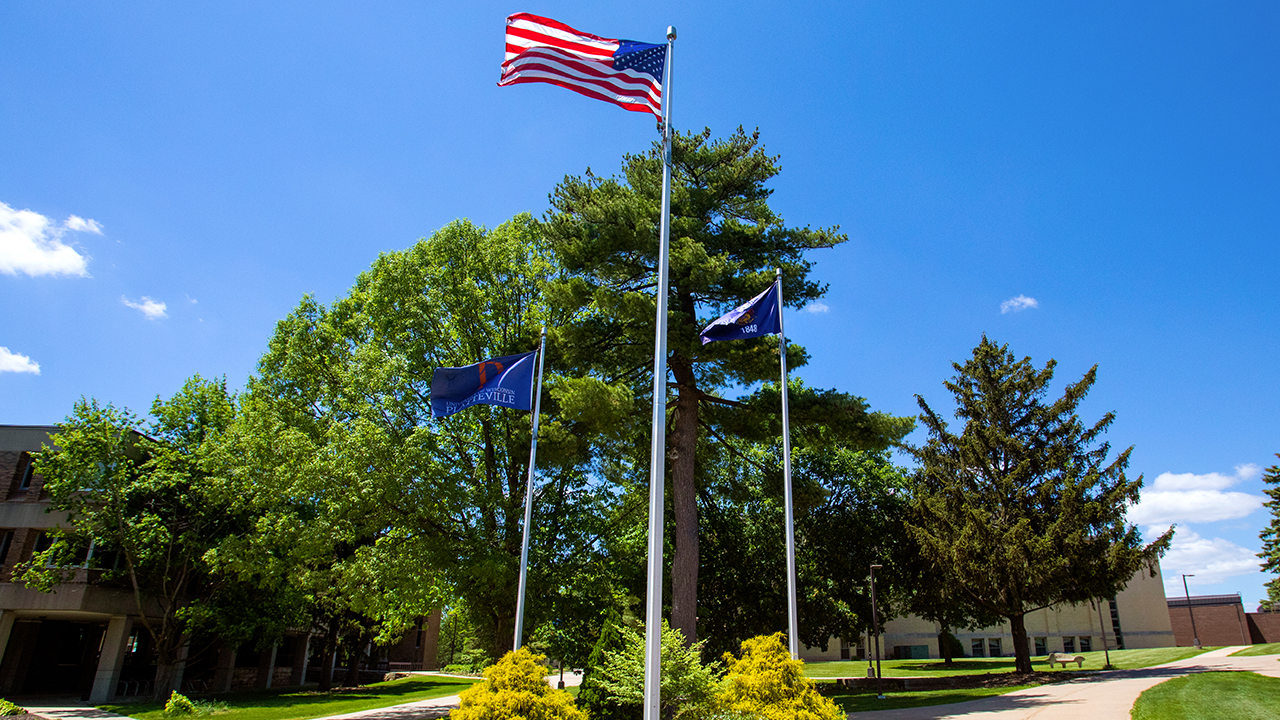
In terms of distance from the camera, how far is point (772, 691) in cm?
1089

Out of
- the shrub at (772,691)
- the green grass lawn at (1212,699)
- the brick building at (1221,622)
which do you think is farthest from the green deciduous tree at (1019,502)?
the brick building at (1221,622)

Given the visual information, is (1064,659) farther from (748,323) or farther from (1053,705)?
(748,323)

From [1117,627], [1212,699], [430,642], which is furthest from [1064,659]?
[430,642]

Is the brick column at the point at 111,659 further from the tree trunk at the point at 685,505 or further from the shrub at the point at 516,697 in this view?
the shrub at the point at 516,697

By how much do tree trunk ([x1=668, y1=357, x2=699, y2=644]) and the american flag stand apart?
10.7 meters

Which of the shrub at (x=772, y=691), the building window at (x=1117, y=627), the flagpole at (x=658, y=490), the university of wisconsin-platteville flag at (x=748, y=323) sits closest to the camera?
the flagpole at (x=658, y=490)

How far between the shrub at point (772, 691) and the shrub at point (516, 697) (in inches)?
101

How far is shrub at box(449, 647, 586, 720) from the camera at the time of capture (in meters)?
9.77

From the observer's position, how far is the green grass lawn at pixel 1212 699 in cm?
1338

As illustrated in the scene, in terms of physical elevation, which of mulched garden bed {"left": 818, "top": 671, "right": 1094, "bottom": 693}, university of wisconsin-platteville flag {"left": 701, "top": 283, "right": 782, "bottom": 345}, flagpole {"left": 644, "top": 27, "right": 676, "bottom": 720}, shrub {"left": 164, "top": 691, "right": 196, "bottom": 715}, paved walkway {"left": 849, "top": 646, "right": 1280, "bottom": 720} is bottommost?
shrub {"left": 164, "top": 691, "right": 196, "bottom": 715}

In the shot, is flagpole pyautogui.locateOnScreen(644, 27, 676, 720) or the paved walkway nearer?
flagpole pyautogui.locateOnScreen(644, 27, 676, 720)

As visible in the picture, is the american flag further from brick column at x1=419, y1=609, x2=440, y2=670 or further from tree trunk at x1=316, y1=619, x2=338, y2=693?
brick column at x1=419, y1=609, x2=440, y2=670

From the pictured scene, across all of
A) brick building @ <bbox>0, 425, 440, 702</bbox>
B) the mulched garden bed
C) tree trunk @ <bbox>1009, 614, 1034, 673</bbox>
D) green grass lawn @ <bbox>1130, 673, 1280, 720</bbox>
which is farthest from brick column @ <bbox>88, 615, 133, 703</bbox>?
tree trunk @ <bbox>1009, 614, 1034, 673</bbox>

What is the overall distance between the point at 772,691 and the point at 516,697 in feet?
13.3
